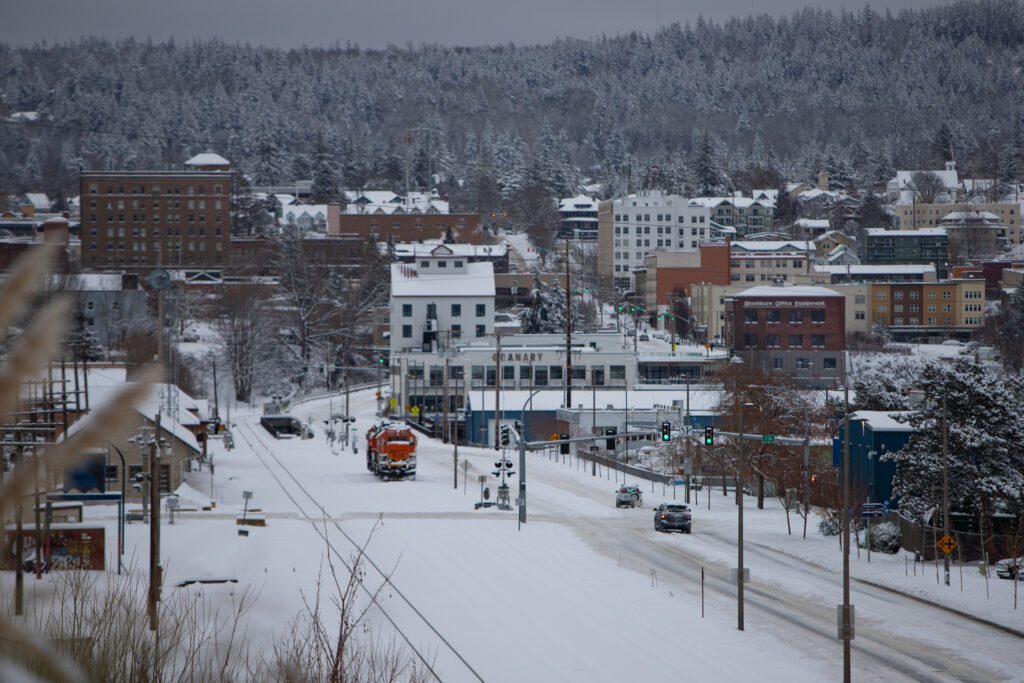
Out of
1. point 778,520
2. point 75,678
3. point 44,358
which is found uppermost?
point 44,358

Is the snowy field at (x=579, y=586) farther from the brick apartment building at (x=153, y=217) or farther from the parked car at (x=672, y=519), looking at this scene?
the brick apartment building at (x=153, y=217)

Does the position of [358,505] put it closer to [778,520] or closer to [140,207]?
[778,520]

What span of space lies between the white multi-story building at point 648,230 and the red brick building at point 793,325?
6343cm

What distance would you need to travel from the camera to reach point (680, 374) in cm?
10350

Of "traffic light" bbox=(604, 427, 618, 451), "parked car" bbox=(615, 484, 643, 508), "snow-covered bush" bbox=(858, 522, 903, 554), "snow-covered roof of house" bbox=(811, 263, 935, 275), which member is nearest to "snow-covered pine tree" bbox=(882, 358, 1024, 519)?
"snow-covered bush" bbox=(858, 522, 903, 554)

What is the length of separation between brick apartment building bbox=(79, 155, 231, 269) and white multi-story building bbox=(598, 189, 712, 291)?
56.0 meters

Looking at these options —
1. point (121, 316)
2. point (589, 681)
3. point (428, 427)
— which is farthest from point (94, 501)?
point (121, 316)

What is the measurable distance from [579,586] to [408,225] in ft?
540

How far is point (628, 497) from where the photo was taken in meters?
53.4

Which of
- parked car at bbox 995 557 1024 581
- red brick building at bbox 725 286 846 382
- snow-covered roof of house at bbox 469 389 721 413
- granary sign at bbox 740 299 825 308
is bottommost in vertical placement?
parked car at bbox 995 557 1024 581

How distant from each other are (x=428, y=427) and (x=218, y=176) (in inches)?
3919

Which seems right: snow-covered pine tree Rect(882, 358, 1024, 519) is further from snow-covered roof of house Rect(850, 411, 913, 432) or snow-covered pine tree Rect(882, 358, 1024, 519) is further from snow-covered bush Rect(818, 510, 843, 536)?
snow-covered roof of house Rect(850, 411, 913, 432)

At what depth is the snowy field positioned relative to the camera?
86.9 feet

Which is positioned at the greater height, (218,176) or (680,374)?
(218,176)
